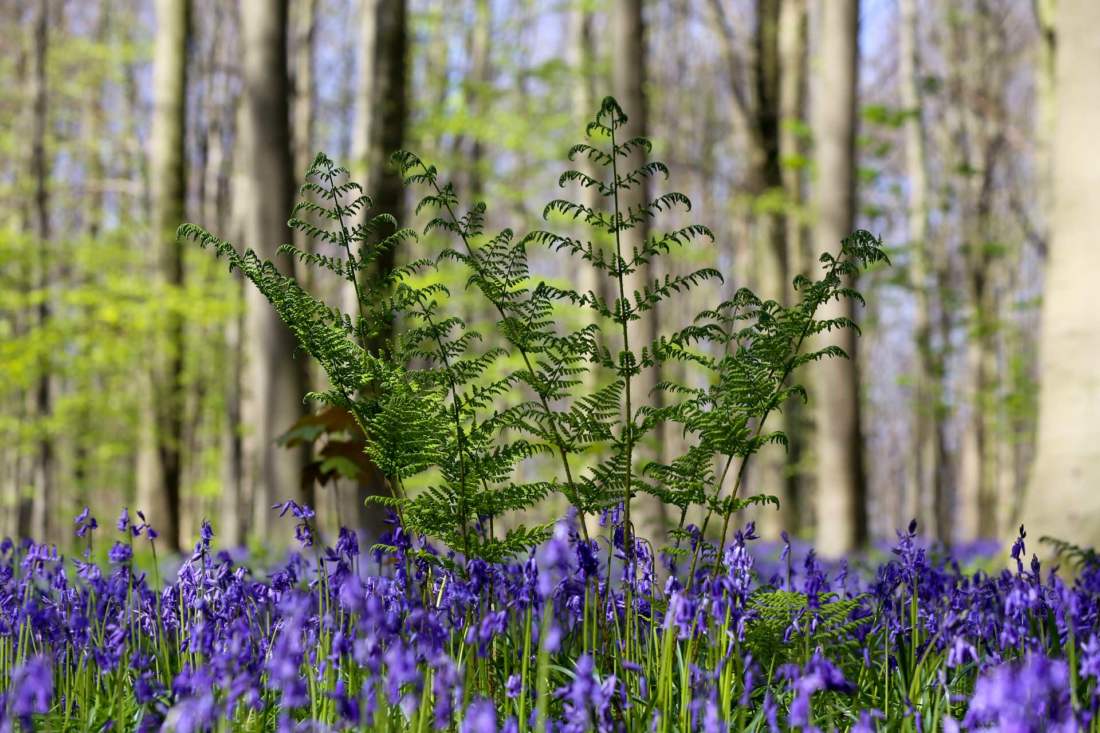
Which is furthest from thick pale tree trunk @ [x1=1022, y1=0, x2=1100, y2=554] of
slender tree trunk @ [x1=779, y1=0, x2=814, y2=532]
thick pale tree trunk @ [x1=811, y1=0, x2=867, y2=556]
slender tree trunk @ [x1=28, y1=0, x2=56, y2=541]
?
slender tree trunk @ [x1=28, y1=0, x2=56, y2=541]

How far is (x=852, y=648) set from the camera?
3.45m

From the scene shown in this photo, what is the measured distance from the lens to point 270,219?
282 inches

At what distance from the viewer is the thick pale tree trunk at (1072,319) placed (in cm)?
488

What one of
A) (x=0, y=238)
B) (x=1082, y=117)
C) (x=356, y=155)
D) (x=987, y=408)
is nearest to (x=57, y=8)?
(x=0, y=238)

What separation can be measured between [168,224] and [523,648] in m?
9.86

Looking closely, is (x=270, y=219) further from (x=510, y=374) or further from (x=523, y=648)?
(x=523, y=648)

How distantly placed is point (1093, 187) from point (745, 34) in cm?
1009

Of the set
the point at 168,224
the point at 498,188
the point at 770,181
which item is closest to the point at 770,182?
the point at 770,181

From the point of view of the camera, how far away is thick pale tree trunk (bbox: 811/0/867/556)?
29.4 feet

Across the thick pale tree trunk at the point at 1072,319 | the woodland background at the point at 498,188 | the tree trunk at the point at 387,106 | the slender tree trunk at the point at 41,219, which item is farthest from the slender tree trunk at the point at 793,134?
the slender tree trunk at the point at 41,219

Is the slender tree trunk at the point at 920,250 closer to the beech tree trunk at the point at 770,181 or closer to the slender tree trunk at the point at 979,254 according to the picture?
the slender tree trunk at the point at 979,254

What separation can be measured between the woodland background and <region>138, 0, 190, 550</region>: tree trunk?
32 mm

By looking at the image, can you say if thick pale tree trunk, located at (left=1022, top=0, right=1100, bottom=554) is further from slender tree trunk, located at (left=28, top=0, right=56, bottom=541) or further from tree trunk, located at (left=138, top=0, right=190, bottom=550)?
slender tree trunk, located at (left=28, top=0, right=56, bottom=541)

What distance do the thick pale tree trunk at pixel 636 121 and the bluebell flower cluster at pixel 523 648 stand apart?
4.30 m
